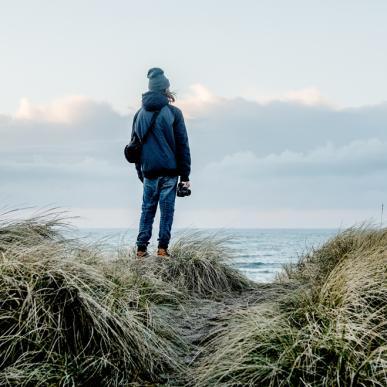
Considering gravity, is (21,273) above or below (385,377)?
above

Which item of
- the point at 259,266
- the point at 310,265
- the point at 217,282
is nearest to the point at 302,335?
the point at 217,282

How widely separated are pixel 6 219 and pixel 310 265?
4.28 metres

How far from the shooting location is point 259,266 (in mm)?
24594

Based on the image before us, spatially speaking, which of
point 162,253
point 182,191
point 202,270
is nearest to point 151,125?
point 182,191

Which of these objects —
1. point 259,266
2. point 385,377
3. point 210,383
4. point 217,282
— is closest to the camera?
point 385,377

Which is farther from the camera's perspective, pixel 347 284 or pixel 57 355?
pixel 347 284

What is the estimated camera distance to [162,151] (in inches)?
309

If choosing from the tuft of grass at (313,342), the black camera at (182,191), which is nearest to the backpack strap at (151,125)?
the black camera at (182,191)

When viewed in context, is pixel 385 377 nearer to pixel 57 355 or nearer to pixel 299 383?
pixel 299 383

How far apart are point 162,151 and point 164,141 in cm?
13

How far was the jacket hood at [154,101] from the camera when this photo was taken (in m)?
7.93

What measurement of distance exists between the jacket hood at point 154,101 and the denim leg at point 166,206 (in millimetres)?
920

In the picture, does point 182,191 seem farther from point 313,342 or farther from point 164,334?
point 313,342

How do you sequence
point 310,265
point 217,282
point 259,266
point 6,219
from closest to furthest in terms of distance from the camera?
point 6,219, point 217,282, point 310,265, point 259,266
